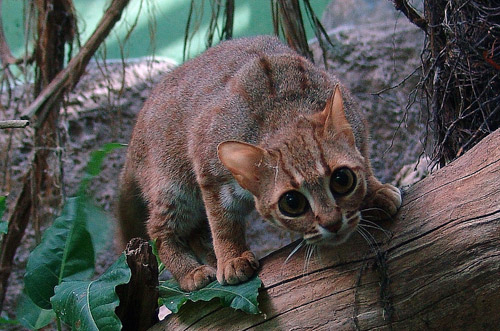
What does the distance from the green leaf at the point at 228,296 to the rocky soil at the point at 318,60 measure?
2.67 m

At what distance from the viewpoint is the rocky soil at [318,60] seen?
5.57 m

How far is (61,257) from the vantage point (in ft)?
10.7

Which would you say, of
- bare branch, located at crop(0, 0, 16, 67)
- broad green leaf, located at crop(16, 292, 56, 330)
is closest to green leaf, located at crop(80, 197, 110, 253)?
broad green leaf, located at crop(16, 292, 56, 330)

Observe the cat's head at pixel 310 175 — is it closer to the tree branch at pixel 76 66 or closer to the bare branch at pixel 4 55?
the tree branch at pixel 76 66

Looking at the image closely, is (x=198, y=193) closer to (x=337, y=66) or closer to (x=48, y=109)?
(x=48, y=109)

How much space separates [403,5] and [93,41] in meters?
2.20

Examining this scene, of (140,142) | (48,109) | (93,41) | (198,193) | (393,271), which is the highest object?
(93,41)

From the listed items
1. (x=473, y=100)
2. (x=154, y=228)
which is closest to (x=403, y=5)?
(x=473, y=100)

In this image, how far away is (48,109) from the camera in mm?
4297

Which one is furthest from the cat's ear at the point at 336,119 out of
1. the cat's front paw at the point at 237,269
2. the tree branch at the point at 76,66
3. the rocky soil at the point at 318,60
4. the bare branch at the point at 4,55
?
the bare branch at the point at 4,55

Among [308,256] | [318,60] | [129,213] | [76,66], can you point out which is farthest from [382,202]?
[318,60]

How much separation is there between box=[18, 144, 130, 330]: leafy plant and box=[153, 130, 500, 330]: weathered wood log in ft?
2.36

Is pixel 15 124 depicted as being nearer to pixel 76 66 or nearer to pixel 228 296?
pixel 228 296

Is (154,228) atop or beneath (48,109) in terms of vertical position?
beneath
